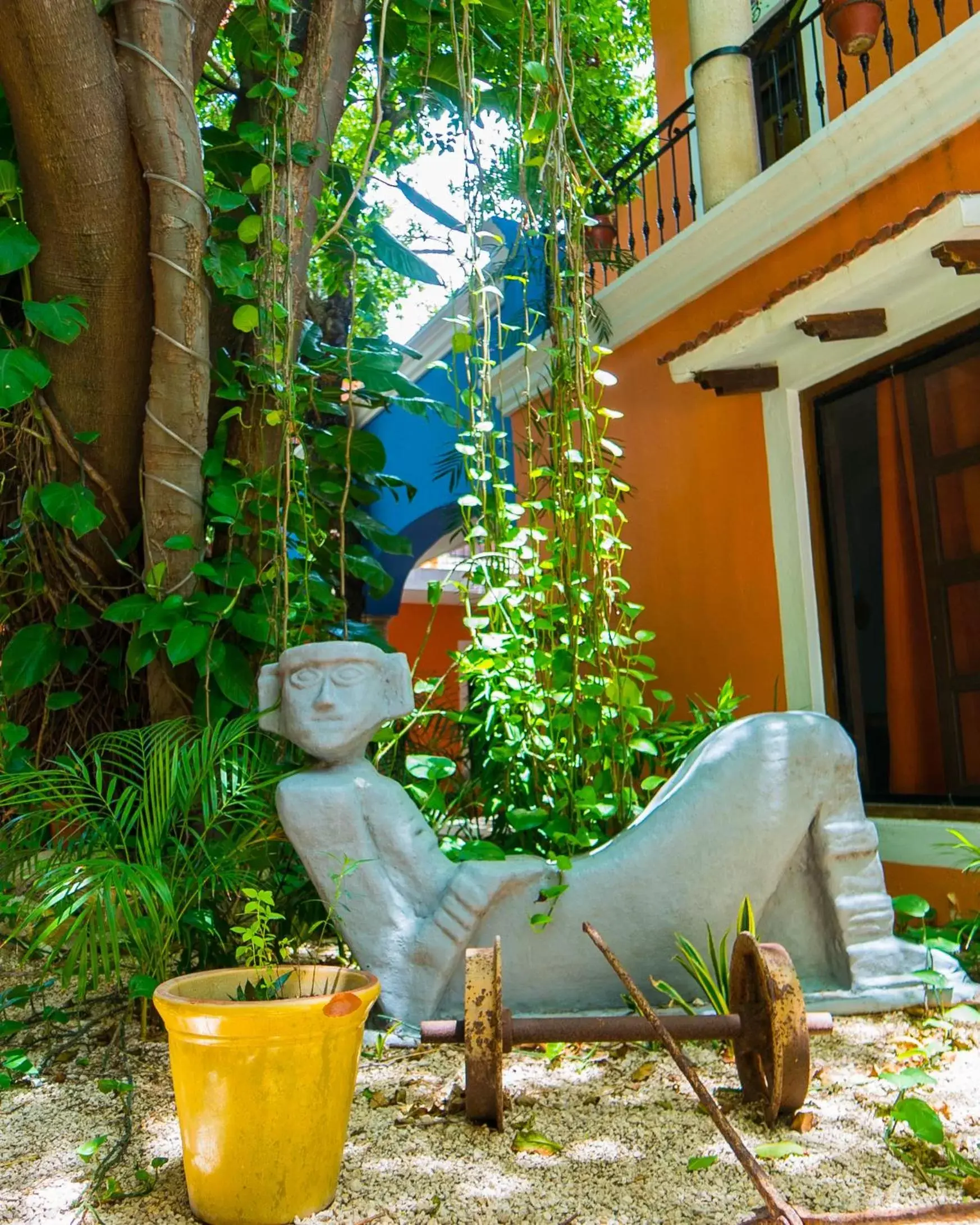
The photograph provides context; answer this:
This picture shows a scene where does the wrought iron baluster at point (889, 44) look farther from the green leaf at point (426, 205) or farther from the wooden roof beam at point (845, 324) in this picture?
the green leaf at point (426, 205)

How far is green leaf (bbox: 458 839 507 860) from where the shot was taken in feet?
10.2

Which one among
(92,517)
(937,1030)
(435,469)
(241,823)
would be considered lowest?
(937,1030)

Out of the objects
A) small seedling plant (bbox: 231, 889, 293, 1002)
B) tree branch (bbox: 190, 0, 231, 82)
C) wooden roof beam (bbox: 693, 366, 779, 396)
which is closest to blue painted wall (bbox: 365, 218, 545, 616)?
wooden roof beam (bbox: 693, 366, 779, 396)

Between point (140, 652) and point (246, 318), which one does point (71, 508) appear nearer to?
point (140, 652)

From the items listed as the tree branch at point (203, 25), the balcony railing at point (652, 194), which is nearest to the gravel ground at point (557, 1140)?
the tree branch at point (203, 25)

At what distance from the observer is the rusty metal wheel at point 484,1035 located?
6.84 feet

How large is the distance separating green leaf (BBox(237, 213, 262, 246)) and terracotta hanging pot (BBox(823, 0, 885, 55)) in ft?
8.81

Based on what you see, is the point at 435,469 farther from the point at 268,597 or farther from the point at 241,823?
the point at 241,823

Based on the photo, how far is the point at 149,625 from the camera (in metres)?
3.34

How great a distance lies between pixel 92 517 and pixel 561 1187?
248 cm

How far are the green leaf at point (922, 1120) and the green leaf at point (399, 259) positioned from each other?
409cm

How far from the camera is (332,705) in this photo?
111 inches

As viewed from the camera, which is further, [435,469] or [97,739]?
[435,469]

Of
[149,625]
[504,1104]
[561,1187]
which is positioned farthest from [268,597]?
[561,1187]
